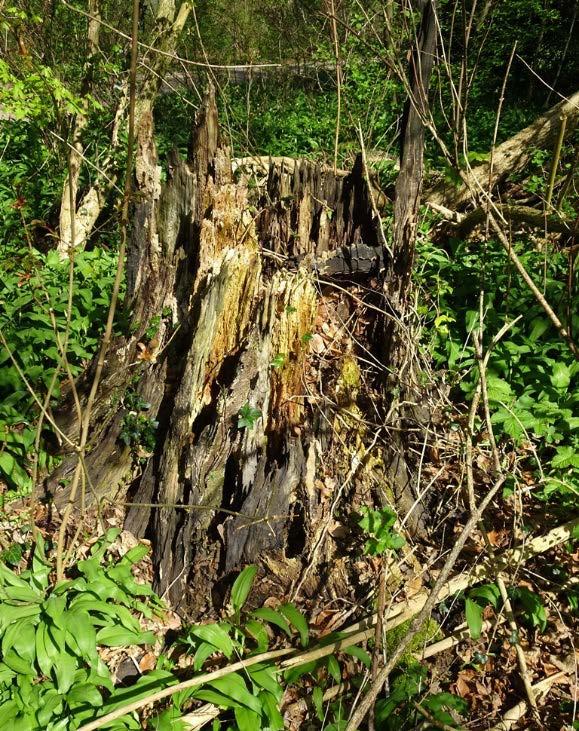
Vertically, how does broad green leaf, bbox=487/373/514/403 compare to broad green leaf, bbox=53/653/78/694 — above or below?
above

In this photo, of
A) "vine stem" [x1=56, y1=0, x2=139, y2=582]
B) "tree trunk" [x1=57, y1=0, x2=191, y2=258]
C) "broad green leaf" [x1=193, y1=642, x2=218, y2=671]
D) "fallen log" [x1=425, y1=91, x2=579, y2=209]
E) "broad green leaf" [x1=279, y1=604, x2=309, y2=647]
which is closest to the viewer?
"vine stem" [x1=56, y1=0, x2=139, y2=582]

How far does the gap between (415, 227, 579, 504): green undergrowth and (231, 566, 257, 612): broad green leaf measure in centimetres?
180

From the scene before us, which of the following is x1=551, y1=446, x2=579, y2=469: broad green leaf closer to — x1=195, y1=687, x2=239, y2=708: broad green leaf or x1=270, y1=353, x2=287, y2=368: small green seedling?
x1=270, y1=353, x2=287, y2=368: small green seedling

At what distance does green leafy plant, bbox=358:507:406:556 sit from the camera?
121 inches

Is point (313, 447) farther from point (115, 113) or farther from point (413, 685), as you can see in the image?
point (115, 113)

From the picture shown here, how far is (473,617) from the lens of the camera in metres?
2.89

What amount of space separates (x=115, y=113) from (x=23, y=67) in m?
1.46

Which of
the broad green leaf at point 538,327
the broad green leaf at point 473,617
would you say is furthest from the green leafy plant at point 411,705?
the broad green leaf at point 538,327

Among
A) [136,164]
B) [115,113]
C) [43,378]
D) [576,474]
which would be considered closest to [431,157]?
[115,113]

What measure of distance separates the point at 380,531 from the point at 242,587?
0.82m

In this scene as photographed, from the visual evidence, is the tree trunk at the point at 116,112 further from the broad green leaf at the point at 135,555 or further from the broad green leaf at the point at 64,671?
the broad green leaf at the point at 64,671

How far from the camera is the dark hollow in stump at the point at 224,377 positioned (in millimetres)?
3148

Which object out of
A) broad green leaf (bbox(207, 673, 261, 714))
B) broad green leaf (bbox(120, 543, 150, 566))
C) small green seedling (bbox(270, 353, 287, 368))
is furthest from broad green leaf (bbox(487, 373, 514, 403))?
broad green leaf (bbox(120, 543, 150, 566))

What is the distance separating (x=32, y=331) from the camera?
397 centimetres
